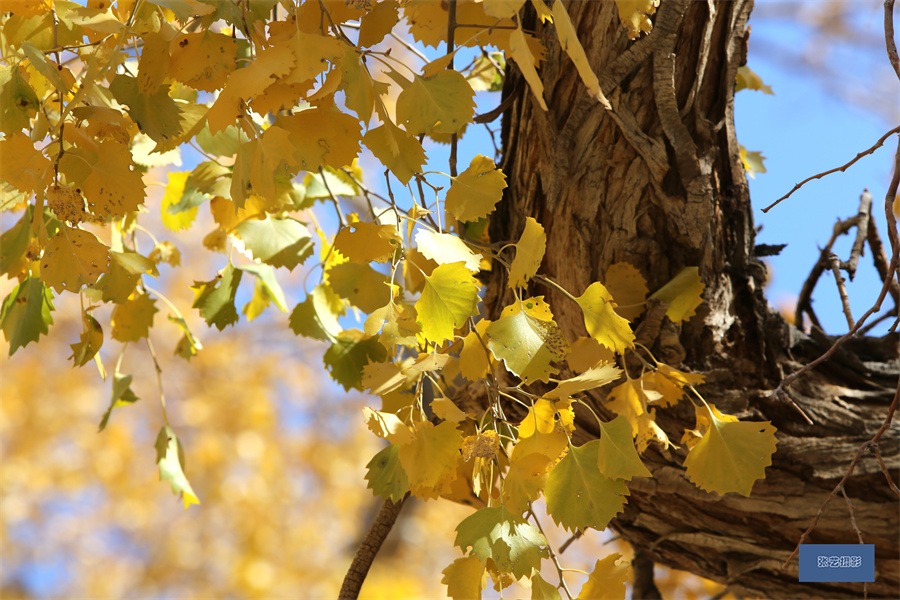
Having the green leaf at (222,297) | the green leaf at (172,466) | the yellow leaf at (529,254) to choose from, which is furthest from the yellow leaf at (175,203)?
the yellow leaf at (529,254)

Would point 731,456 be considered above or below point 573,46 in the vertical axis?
below

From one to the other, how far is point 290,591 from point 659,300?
3915mm

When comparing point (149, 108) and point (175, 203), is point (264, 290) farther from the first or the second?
point (149, 108)

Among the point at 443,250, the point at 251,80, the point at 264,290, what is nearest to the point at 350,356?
the point at 264,290

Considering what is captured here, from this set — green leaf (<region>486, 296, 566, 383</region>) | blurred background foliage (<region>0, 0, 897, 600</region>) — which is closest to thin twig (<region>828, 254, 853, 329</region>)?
green leaf (<region>486, 296, 566, 383</region>)

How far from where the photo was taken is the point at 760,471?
599mm

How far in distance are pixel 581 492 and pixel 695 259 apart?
1.01 ft

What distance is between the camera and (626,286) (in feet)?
2.41

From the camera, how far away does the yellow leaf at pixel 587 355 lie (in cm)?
64

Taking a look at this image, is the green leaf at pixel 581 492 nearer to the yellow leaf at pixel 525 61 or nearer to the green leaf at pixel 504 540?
the green leaf at pixel 504 540

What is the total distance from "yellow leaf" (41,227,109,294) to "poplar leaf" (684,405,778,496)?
48cm

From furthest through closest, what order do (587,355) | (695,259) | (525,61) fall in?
(695,259), (587,355), (525,61)

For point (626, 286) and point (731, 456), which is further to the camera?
point (626, 286)

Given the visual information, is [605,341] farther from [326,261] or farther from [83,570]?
[83,570]
